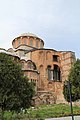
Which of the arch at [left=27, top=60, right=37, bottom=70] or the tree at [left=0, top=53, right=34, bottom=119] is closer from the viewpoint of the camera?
the tree at [left=0, top=53, right=34, bottom=119]

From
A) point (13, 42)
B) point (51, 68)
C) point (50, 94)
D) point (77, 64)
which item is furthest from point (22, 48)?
A: point (77, 64)

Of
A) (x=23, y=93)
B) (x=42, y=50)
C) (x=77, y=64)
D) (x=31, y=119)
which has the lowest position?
Result: (x=31, y=119)

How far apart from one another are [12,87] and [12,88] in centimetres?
10

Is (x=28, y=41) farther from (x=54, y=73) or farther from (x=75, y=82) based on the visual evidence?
(x=75, y=82)

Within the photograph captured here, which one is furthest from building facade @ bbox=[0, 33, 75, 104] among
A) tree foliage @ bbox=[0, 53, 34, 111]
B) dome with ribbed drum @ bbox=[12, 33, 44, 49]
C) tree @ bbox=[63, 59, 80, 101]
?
tree foliage @ bbox=[0, 53, 34, 111]

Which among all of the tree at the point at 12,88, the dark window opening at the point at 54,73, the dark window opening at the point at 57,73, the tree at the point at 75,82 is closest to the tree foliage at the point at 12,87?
the tree at the point at 12,88

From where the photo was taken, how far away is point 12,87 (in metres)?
24.7

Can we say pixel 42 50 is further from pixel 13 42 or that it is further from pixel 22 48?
pixel 13 42

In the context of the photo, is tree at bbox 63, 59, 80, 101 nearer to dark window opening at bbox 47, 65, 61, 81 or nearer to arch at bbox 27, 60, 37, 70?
arch at bbox 27, 60, 37, 70

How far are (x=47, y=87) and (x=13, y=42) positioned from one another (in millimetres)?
18474

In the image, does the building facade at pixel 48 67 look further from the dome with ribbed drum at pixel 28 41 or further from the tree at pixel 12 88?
the tree at pixel 12 88

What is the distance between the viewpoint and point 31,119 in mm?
27094

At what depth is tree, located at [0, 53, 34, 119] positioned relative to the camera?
24375 millimetres

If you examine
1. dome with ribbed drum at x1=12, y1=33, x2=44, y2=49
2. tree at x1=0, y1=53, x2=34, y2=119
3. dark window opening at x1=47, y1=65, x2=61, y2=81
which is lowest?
tree at x1=0, y1=53, x2=34, y2=119
